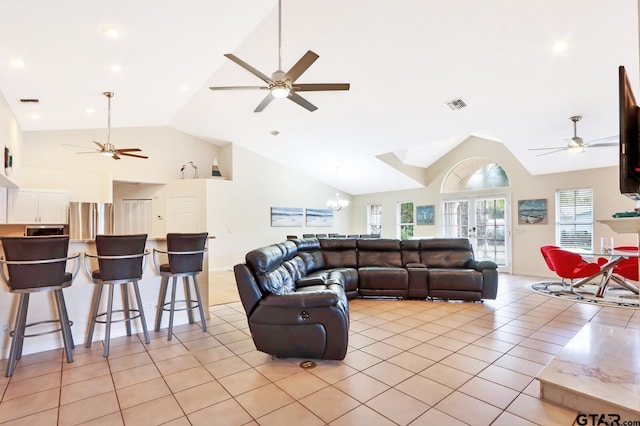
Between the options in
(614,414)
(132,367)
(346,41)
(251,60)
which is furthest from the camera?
(251,60)

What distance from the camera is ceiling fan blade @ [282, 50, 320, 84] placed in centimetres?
278

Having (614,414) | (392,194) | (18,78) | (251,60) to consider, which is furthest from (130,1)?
(392,194)

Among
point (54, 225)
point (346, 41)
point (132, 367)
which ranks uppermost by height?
point (346, 41)

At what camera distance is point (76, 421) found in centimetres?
195

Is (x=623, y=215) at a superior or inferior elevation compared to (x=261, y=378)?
superior

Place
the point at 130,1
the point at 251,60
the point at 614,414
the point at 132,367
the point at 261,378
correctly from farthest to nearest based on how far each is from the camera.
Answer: the point at 251,60 < the point at 130,1 < the point at 132,367 < the point at 261,378 < the point at 614,414

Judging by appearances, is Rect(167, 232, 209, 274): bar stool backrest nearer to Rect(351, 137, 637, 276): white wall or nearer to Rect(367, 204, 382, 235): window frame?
Rect(351, 137, 637, 276): white wall

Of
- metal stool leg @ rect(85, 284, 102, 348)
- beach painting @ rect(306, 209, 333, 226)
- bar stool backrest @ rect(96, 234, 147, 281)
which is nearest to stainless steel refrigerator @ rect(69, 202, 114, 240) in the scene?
metal stool leg @ rect(85, 284, 102, 348)

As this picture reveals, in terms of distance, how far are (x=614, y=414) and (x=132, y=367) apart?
11.2ft

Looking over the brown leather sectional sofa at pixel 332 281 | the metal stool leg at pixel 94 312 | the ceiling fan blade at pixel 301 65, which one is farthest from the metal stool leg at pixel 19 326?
the ceiling fan blade at pixel 301 65

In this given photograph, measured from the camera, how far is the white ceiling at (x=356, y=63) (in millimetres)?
3328

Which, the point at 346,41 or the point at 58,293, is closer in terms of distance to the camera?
the point at 58,293

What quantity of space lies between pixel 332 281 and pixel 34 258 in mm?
2871

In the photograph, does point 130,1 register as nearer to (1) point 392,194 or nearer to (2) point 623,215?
(2) point 623,215
